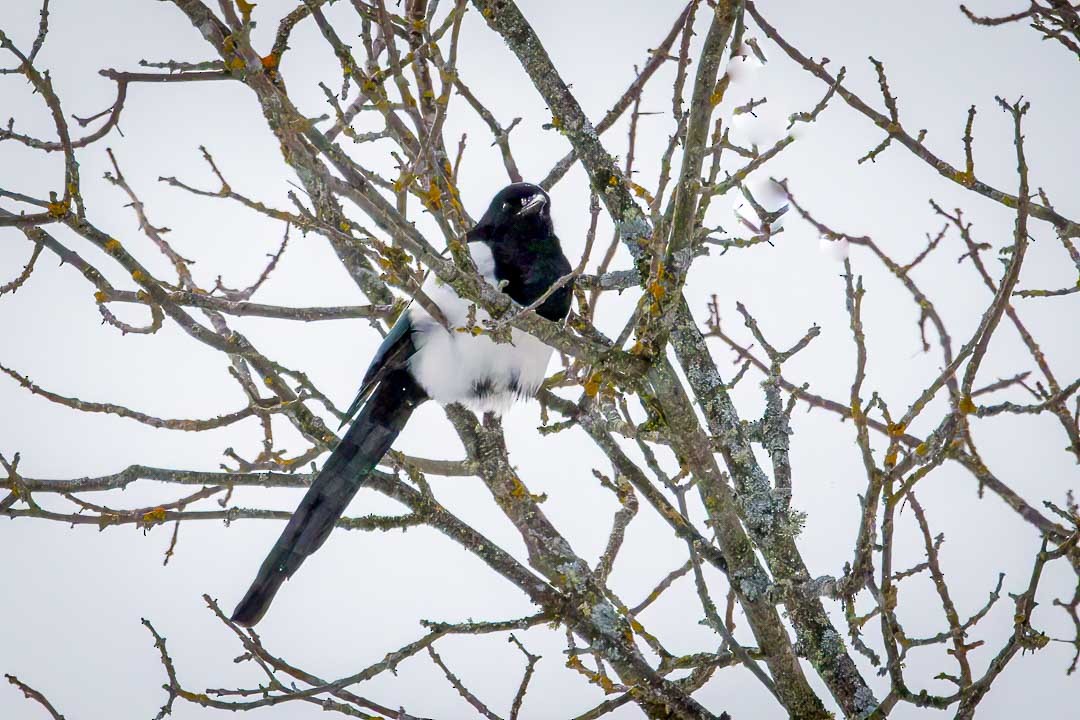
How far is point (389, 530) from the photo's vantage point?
252 centimetres

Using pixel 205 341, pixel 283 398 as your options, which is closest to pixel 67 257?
pixel 205 341

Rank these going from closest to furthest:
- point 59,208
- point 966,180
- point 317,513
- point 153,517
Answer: point 59,208 → point 153,517 → point 966,180 → point 317,513

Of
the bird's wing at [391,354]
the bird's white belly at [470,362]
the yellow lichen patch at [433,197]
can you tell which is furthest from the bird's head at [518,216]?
the yellow lichen patch at [433,197]

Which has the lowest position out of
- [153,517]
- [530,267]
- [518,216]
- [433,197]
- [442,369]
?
[153,517]

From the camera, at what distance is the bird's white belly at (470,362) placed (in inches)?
129

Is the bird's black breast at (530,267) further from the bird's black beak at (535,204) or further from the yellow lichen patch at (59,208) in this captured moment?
the yellow lichen patch at (59,208)

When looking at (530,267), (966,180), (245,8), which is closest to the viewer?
(245,8)

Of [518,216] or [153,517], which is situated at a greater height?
[518,216]

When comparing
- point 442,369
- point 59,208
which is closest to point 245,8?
point 59,208

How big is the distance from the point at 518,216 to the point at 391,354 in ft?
2.20

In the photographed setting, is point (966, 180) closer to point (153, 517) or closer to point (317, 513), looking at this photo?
point (317, 513)

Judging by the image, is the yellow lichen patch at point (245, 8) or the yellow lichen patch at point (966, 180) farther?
the yellow lichen patch at point (966, 180)

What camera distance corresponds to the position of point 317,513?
290 centimetres

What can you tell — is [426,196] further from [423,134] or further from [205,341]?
[205,341]
